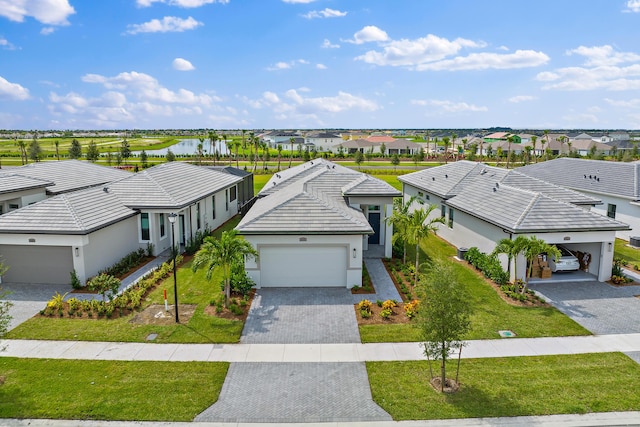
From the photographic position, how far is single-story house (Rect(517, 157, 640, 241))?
87.6 ft

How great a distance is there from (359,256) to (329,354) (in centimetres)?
600

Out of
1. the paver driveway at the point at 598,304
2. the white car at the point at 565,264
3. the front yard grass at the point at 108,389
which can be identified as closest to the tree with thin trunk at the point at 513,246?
the paver driveway at the point at 598,304

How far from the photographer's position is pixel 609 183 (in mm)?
29094

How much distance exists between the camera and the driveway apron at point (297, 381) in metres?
10.2

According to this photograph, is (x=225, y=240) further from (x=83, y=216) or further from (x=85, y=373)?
(x=83, y=216)

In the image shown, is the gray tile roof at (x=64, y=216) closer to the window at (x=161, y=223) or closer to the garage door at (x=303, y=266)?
the window at (x=161, y=223)

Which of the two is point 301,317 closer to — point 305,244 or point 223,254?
point 305,244

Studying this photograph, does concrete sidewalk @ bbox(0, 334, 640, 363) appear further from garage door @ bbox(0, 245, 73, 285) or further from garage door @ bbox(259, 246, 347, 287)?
garage door @ bbox(0, 245, 73, 285)

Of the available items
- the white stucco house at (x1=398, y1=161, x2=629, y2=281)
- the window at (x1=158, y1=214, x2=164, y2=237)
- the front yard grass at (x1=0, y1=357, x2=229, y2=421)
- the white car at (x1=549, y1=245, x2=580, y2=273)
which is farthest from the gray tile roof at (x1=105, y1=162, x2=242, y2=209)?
the white car at (x1=549, y1=245, x2=580, y2=273)

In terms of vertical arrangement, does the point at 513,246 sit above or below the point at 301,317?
above

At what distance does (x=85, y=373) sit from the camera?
1181 centimetres

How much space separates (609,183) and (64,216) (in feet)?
110

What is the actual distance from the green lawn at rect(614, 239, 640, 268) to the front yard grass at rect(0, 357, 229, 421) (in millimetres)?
22256

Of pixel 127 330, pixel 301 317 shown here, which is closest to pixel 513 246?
pixel 301 317
